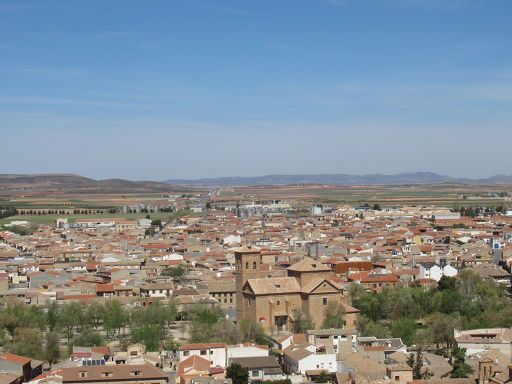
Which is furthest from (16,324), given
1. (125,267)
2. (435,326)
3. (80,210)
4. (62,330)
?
(80,210)

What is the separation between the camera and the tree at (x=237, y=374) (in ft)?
82.0

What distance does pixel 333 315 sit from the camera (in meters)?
34.0

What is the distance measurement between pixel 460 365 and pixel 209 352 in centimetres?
760

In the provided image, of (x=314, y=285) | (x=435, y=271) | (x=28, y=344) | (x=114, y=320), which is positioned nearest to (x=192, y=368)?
(x=28, y=344)

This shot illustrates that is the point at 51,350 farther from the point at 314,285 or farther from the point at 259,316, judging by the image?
the point at 314,285

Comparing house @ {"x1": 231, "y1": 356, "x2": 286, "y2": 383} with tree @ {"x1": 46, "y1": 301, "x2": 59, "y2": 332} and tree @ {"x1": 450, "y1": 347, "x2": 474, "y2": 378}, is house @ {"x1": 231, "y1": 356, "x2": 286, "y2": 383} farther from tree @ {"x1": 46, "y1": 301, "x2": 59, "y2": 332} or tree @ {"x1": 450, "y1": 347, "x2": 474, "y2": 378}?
tree @ {"x1": 46, "y1": 301, "x2": 59, "y2": 332}

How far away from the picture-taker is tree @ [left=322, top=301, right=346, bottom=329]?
33125 mm

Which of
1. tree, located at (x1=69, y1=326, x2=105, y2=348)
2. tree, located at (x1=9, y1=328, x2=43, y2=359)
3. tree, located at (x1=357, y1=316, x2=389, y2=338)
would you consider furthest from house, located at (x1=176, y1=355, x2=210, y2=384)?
tree, located at (x1=357, y1=316, x2=389, y2=338)

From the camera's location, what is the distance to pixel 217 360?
27578 mm

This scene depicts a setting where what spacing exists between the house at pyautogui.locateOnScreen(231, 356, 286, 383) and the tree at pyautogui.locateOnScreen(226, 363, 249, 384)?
0.71 m

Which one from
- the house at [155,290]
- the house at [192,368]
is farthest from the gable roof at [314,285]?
the house at [155,290]

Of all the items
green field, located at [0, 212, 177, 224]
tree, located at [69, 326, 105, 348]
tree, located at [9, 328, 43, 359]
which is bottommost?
green field, located at [0, 212, 177, 224]

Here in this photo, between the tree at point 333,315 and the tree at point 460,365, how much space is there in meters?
6.21

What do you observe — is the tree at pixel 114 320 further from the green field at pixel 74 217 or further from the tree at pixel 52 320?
the green field at pixel 74 217
